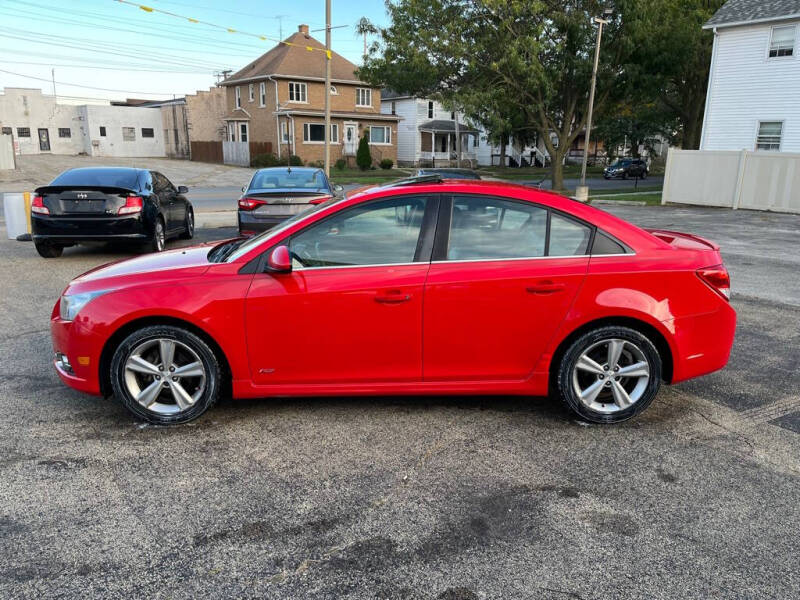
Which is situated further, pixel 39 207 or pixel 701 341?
pixel 39 207

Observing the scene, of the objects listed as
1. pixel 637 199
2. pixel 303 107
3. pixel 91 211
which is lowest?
pixel 637 199

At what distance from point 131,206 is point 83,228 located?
30.9 inches

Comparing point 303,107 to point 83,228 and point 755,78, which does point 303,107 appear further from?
point 83,228

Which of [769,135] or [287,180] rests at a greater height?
[769,135]

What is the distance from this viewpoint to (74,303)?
13.9ft

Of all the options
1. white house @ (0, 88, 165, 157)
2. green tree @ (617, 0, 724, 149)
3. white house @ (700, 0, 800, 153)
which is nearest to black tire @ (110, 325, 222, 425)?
white house @ (700, 0, 800, 153)

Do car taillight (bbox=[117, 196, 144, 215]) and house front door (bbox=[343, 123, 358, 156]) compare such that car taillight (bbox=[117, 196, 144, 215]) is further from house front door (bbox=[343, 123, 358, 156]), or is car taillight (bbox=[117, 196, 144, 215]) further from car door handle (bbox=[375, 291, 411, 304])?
→ house front door (bbox=[343, 123, 358, 156])

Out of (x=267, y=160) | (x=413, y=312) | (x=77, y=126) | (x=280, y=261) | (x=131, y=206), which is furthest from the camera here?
(x=77, y=126)

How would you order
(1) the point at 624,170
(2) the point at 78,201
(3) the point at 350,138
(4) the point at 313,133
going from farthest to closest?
(3) the point at 350,138 → (4) the point at 313,133 → (1) the point at 624,170 → (2) the point at 78,201

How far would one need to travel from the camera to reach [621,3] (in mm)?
25281

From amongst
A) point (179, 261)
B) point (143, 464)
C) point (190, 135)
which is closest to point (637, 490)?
point (143, 464)

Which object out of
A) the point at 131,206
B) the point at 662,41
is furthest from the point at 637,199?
the point at 131,206

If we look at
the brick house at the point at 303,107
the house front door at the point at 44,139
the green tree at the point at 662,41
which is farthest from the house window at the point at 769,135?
the house front door at the point at 44,139

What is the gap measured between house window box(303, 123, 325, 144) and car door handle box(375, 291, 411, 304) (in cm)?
4340
